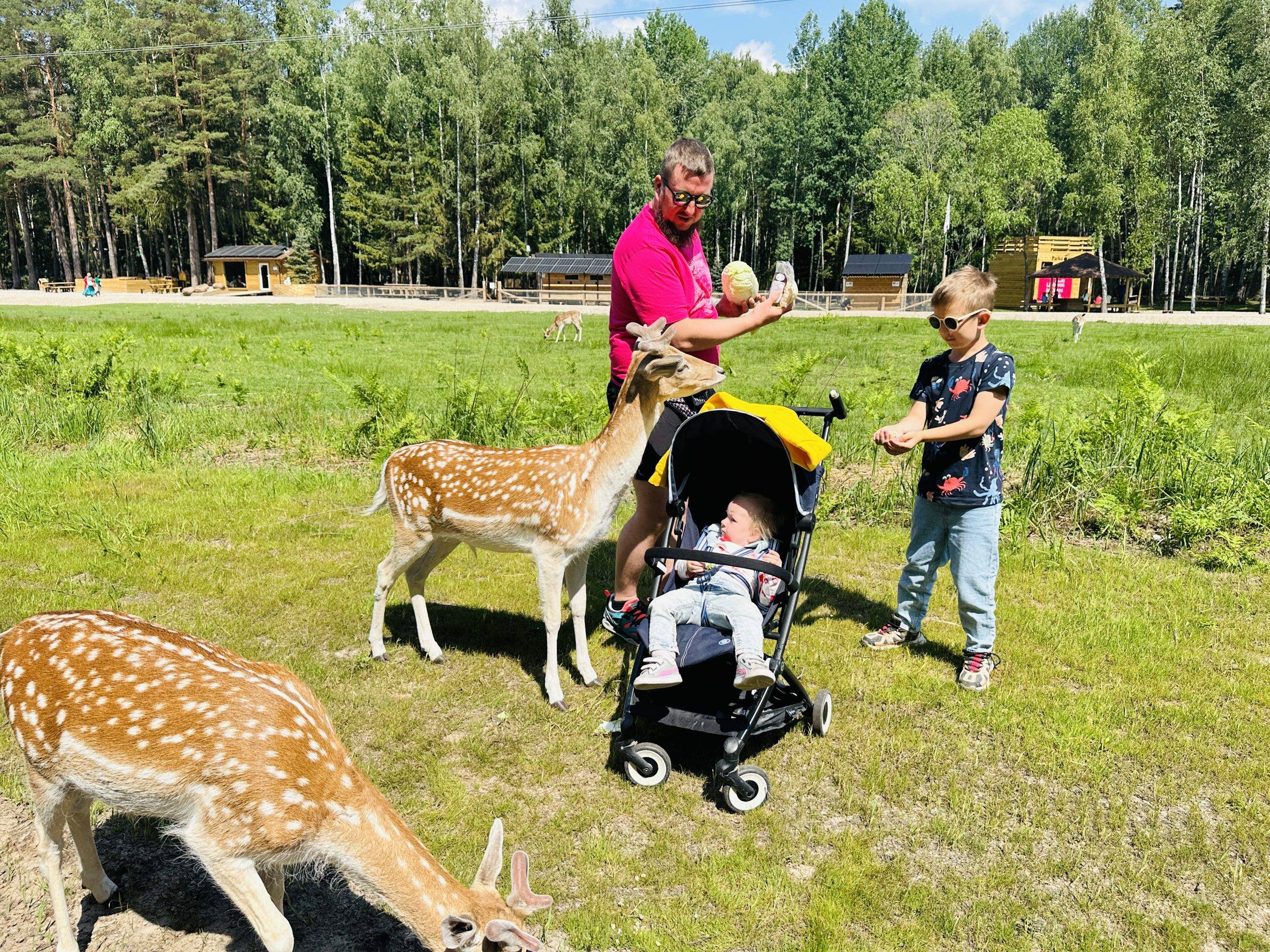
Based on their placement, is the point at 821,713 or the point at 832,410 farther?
the point at 832,410

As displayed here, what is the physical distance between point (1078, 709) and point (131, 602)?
21.4 ft

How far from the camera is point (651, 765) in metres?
4.30

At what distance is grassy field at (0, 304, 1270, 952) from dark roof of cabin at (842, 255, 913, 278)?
146 ft

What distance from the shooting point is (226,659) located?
11.3ft

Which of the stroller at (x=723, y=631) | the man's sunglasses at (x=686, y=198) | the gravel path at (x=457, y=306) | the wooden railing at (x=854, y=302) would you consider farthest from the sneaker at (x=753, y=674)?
the wooden railing at (x=854, y=302)

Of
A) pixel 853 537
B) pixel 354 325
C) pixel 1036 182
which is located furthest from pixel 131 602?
pixel 1036 182

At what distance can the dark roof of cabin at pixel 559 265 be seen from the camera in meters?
55.3

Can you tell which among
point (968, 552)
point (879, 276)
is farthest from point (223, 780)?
point (879, 276)

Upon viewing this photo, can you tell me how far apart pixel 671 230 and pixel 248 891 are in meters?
3.91

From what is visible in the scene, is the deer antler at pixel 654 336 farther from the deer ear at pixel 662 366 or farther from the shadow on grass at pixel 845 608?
the shadow on grass at pixel 845 608

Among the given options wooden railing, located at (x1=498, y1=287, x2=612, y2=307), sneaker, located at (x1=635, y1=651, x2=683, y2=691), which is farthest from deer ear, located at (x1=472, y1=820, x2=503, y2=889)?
wooden railing, located at (x1=498, y1=287, x2=612, y2=307)

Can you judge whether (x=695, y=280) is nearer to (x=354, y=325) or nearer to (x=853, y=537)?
(x=853, y=537)

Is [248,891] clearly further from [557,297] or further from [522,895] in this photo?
[557,297]

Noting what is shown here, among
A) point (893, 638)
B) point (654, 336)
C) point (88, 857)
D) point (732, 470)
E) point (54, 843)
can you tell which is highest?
point (654, 336)
